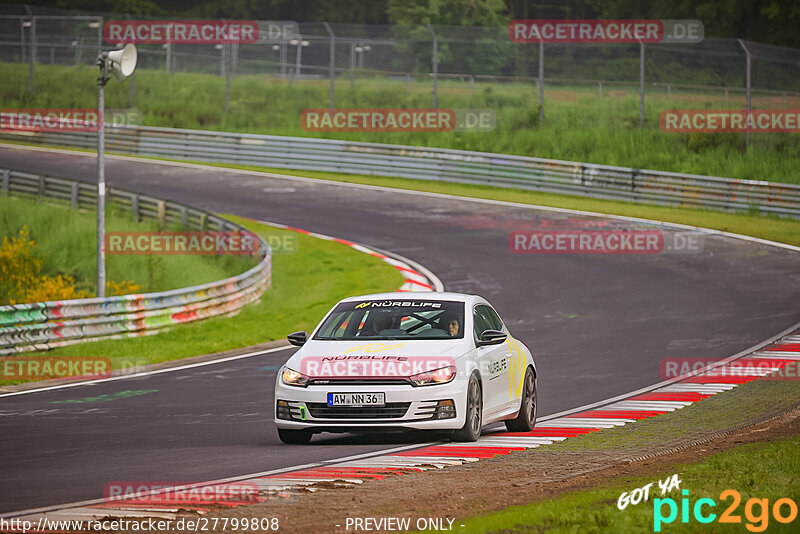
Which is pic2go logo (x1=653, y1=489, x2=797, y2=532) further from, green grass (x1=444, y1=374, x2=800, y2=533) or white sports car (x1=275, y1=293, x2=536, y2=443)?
white sports car (x1=275, y1=293, x2=536, y2=443)

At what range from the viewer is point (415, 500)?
315 inches

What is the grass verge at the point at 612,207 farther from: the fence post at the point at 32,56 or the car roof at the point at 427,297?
the car roof at the point at 427,297

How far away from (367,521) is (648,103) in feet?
115

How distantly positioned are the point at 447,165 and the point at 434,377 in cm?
2934

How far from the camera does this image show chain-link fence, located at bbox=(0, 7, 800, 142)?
1462 inches

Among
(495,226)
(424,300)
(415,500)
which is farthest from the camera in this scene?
(495,226)

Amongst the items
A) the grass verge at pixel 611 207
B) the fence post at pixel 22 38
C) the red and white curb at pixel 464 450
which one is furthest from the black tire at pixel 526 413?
A: the fence post at pixel 22 38

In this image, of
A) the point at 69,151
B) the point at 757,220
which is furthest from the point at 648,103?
the point at 69,151

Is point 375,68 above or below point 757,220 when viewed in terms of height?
above

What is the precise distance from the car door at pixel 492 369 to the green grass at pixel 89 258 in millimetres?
14196

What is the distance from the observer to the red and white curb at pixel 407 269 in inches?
954

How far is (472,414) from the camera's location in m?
11.1

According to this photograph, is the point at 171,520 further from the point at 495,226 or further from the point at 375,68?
the point at 375,68

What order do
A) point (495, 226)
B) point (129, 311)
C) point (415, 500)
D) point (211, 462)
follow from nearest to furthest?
point (415, 500)
point (211, 462)
point (129, 311)
point (495, 226)
